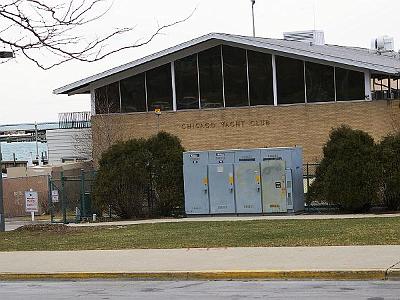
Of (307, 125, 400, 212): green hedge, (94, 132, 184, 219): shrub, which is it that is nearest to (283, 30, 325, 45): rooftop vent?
(94, 132, 184, 219): shrub

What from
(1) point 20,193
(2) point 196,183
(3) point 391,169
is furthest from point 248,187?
(1) point 20,193

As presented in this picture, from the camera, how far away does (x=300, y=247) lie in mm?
14953

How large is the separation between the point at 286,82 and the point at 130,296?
1159 inches

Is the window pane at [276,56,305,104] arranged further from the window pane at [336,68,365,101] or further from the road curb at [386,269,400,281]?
the road curb at [386,269,400,281]

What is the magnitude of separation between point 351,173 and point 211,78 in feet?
Result: 52.9

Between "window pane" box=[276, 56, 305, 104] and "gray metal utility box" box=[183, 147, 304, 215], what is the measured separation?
1254 cm

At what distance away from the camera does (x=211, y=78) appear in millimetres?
40250

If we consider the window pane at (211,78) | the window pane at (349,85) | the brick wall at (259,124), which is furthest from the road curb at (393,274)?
the window pane at (211,78)

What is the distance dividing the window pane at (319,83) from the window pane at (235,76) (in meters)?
3.24

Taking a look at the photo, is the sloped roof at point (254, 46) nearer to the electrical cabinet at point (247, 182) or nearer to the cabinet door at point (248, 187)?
the electrical cabinet at point (247, 182)

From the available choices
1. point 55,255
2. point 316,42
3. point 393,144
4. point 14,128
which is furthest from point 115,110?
point 14,128

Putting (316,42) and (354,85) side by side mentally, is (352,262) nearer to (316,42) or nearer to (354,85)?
(354,85)

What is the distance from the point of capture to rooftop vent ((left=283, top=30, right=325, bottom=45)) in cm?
5185

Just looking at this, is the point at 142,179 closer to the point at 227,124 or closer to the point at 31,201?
the point at 31,201
